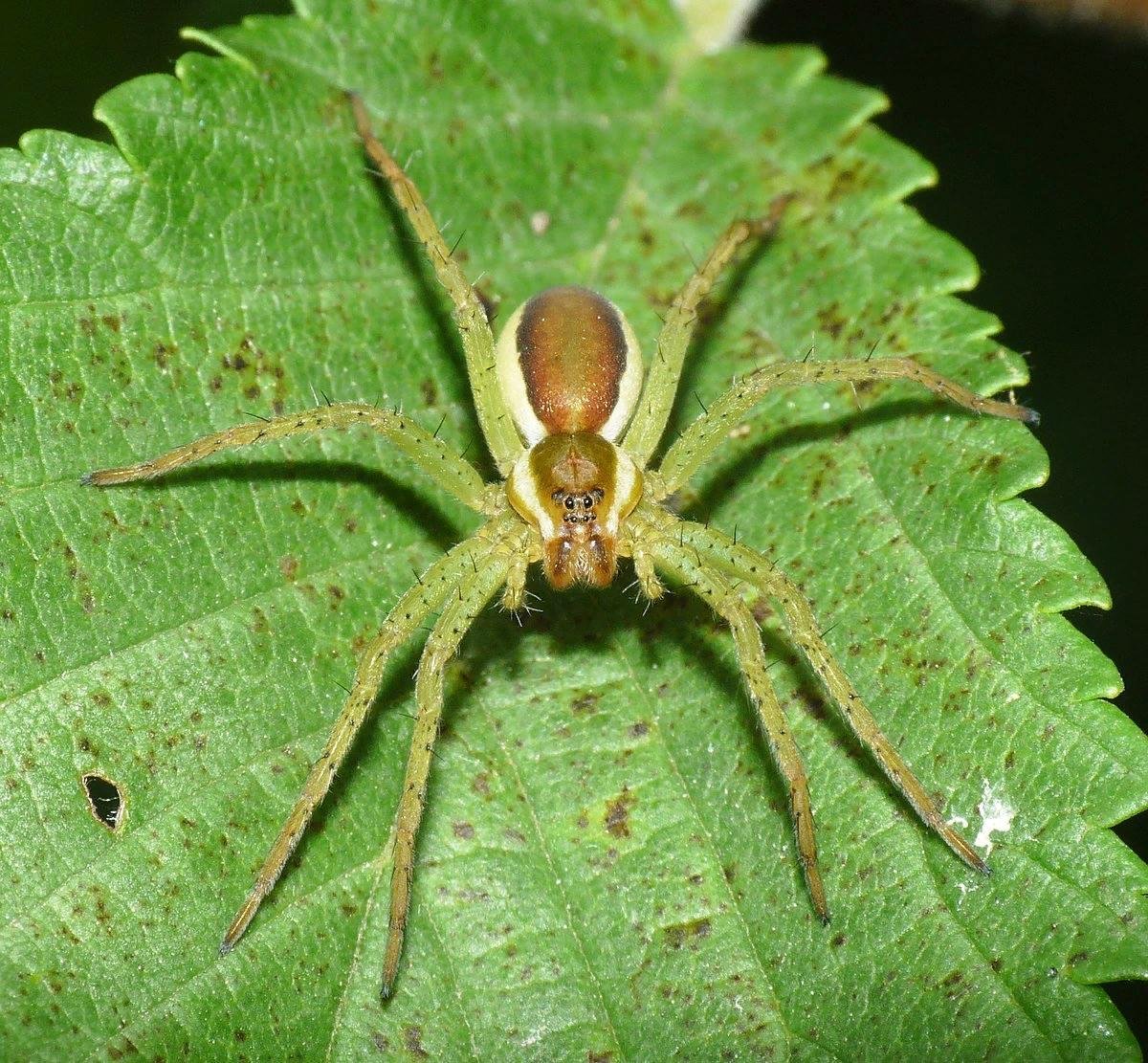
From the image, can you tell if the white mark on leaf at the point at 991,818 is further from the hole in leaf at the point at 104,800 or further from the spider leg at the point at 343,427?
the hole in leaf at the point at 104,800

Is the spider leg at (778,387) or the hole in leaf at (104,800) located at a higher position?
the spider leg at (778,387)

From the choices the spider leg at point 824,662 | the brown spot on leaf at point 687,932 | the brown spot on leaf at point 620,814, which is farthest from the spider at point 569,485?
the brown spot on leaf at point 620,814

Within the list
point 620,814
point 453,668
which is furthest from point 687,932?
point 453,668

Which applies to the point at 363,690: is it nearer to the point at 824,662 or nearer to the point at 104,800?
the point at 104,800

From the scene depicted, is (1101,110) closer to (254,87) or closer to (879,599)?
(879,599)

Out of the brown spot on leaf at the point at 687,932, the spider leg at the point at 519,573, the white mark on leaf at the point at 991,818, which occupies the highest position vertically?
the spider leg at the point at 519,573

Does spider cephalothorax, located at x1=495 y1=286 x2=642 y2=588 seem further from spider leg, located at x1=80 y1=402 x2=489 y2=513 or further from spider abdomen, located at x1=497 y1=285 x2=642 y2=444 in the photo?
spider leg, located at x1=80 y1=402 x2=489 y2=513

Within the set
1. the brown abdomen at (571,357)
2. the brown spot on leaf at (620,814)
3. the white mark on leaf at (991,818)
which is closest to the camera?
the white mark on leaf at (991,818)

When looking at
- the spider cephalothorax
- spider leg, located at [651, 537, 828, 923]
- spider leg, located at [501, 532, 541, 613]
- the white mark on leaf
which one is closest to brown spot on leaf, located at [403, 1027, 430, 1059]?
spider leg, located at [651, 537, 828, 923]
